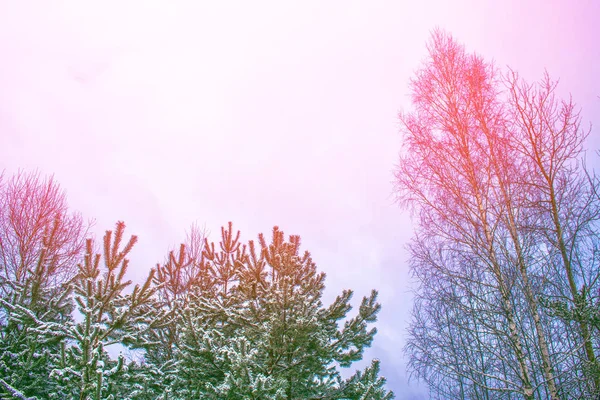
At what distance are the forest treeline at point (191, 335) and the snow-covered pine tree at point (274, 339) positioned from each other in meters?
0.02

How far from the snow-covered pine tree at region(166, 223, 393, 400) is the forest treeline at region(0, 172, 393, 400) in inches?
0.8

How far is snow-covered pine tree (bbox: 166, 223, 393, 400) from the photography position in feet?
17.6

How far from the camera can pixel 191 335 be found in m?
5.89

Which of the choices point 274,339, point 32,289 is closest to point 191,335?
point 274,339

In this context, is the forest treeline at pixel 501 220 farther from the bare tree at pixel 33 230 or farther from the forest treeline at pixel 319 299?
the bare tree at pixel 33 230

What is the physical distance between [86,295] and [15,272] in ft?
19.4

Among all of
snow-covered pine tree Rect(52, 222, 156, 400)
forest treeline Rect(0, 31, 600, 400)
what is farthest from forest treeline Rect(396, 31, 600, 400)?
snow-covered pine tree Rect(52, 222, 156, 400)

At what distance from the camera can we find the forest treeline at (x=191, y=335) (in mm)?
5152

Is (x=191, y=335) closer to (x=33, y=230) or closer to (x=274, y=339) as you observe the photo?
(x=274, y=339)

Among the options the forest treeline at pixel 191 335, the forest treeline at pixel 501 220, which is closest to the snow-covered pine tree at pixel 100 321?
the forest treeline at pixel 191 335

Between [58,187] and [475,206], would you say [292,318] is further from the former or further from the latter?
[58,187]

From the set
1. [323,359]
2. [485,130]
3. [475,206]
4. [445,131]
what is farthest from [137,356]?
[485,130]

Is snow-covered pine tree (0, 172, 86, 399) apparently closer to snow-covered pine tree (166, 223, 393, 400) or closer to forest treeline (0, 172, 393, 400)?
forest treeline (0, 172, 393, 400)

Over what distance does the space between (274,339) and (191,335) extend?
1.36m
